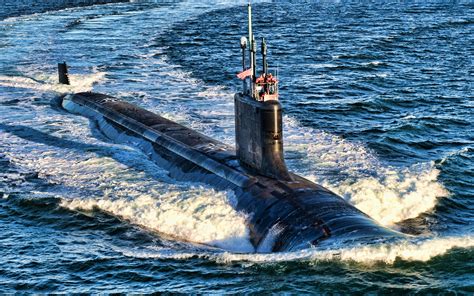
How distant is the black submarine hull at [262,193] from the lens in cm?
1834

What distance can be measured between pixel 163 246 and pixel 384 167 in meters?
10.3

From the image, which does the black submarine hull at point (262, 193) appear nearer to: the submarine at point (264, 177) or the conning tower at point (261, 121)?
the submarine at point (264, 177)

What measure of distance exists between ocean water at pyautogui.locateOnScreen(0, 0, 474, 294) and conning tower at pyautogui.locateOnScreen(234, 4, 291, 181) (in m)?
1.84

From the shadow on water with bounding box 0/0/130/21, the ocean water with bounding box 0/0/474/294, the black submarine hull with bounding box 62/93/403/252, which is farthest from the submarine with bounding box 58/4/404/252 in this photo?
the shadow on water with bounding box 0/0/130/21

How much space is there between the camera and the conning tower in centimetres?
2088

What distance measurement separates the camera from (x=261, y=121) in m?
20.9

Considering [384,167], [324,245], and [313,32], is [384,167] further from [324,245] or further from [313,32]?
[313,32]

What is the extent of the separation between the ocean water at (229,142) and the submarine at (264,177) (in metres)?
0.70

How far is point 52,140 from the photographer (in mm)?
33219

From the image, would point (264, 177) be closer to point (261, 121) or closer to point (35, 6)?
point (261, 121)

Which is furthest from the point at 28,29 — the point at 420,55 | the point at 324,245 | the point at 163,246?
the point at 324,245

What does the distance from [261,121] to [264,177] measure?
213cm

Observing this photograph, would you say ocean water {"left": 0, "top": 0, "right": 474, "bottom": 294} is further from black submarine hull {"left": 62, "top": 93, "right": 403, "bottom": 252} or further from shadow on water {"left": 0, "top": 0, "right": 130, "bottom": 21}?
shadow on water {"left": 0, "top": 0, "right": 130, "bottom": 21}

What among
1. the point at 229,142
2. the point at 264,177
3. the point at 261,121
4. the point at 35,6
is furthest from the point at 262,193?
the point at 35,6
